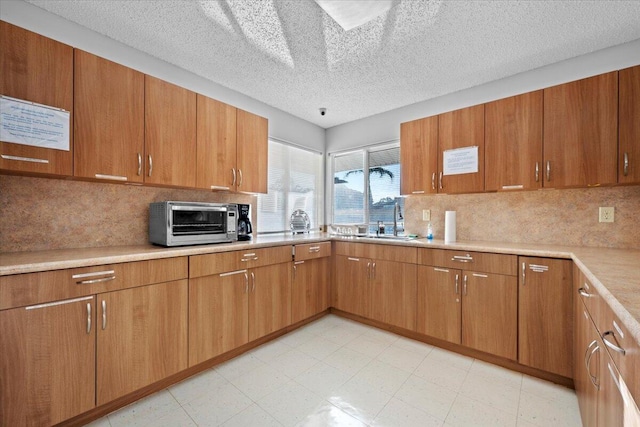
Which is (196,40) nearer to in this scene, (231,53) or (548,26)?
(231,53)

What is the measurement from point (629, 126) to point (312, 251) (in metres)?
2.70

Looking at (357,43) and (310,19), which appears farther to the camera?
(357,43)

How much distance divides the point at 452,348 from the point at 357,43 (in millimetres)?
2725

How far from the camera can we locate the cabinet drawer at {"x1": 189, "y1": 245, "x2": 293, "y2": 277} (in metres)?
2.06

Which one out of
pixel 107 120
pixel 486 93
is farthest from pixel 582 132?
pixel 107 120

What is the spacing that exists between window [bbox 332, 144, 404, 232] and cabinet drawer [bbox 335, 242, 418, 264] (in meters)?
0.71

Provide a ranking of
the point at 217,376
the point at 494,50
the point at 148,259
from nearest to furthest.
→ the point at 148,259 → the point at 217,376 → the point at 494,50

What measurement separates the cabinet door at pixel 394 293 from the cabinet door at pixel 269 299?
924mm

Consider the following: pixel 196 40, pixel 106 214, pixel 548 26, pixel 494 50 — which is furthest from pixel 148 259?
pixel 548 26

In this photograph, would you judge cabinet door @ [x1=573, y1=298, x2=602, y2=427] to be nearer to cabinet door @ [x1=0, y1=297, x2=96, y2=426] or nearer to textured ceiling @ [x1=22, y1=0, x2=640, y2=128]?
textured ceiling @ [x1=22, y1=0, x2=640, y2=128]

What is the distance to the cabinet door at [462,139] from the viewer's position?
2.56 metres

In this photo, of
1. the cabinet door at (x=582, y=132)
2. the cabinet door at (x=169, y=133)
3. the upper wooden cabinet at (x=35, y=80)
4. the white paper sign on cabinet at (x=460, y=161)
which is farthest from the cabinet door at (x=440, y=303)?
the upper wooden cabinet at (x=35, y=80)

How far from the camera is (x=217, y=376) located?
211 cm

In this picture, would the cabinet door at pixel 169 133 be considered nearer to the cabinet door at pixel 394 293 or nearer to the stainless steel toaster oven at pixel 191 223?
the stainless steel toaster oven at pixel 191 223
